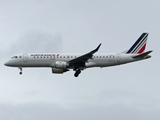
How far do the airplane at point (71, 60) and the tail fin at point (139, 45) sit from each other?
1.04 metres

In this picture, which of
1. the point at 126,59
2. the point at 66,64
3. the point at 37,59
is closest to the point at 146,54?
the point at 126,59

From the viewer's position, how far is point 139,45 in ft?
237

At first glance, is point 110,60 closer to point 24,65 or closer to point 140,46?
point 140,46

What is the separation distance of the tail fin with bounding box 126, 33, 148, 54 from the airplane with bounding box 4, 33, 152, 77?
1.04m

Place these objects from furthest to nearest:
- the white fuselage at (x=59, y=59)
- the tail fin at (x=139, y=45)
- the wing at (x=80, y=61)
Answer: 1. the tail fin at (x=139, y=45)
2. the white fuselage at (x=59, y=59)
3. the wing at (x=80, y=61)

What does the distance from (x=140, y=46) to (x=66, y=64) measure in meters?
13.7

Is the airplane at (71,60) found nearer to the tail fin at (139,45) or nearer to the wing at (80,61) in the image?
the wing at (80,61)

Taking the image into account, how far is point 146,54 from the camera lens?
6700 cm

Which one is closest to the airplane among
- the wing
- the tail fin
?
the wing

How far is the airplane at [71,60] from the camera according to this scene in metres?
66.9

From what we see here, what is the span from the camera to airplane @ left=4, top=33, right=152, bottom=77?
66.9m

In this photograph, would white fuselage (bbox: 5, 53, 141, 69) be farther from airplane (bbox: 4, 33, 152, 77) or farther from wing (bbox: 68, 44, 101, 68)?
wing (bbox: 68, 44, 101, 68)

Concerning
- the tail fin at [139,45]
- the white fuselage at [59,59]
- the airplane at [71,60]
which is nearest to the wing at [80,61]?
the airplane at [71,60]

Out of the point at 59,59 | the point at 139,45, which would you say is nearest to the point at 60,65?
the point at 59,59
